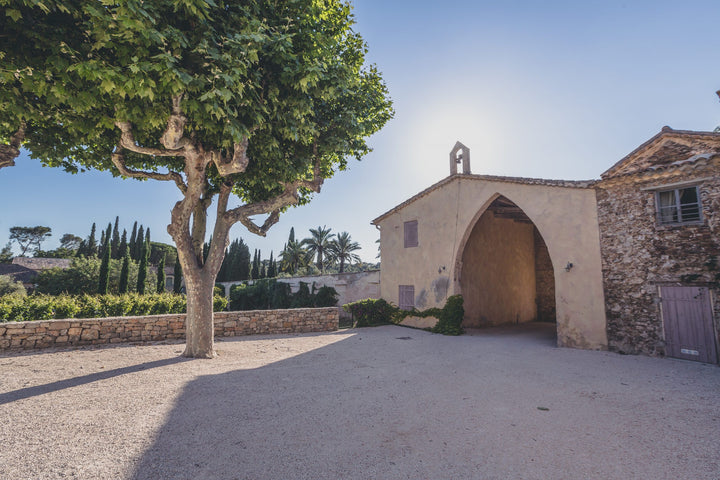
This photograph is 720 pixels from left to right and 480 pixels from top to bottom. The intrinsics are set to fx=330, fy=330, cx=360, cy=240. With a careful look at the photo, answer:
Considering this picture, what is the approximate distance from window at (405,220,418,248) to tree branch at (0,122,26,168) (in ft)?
45.3

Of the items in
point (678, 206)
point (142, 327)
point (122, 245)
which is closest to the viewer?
point (678, 206)

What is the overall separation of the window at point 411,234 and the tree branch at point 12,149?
1382 cm

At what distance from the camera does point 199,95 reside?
249 inches

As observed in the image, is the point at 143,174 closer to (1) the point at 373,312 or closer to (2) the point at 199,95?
(2) the point at 199,95

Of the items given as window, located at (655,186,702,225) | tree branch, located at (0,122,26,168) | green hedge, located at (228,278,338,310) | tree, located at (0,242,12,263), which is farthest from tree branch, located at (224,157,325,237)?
tree, located at (0,242,12,263)

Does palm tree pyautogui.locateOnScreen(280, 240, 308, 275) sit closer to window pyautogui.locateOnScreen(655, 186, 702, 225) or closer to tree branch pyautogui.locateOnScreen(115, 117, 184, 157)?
tree branch pyautogui.locateOnScreen(115, 117, 184, 157)

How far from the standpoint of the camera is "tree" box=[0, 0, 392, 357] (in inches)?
205

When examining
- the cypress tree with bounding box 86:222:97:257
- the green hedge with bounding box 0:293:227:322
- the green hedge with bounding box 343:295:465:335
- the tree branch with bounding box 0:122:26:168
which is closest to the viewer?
the tree branch with bounding box 0:122:26:168

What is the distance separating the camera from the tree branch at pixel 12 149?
6941 millimetres

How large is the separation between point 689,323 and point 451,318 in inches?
285

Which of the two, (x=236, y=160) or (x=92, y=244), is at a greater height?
(x=92, y=244)

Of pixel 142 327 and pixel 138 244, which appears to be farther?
pixel 138 244

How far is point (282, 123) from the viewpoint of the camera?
7.58 m

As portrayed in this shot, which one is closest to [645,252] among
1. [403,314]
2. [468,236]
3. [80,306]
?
[468,236]
